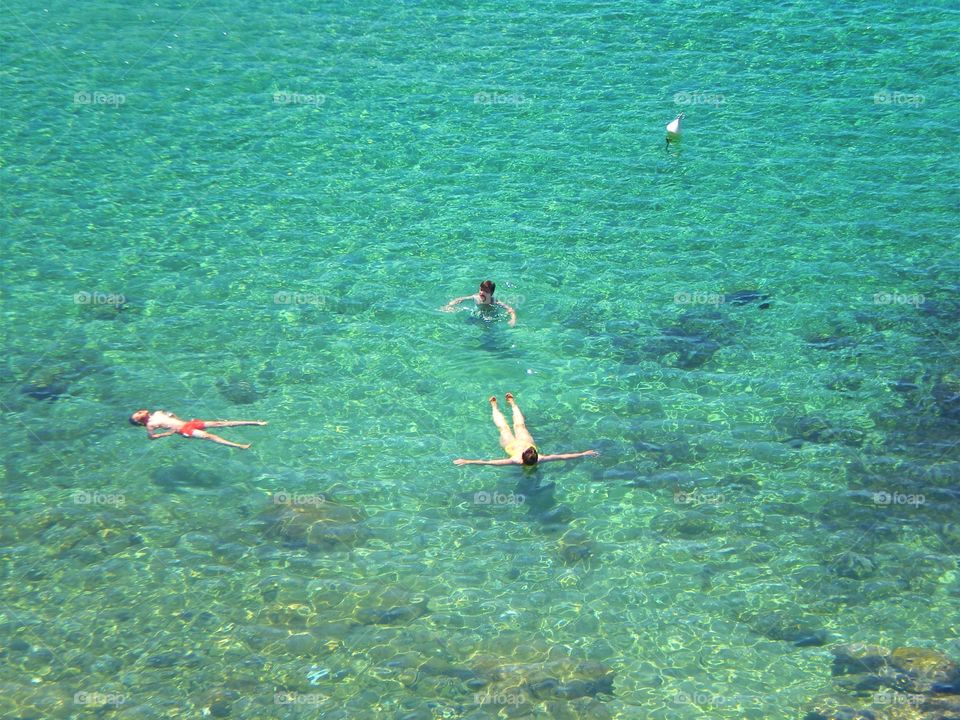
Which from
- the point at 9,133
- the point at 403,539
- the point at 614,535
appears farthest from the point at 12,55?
the point at 614,535

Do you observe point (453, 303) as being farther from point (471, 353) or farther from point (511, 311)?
point (471, 353)

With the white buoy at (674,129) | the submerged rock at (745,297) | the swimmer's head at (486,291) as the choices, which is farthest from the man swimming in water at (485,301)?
the white buoy at (674,129)

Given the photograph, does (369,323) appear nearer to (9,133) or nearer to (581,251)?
(581,251)

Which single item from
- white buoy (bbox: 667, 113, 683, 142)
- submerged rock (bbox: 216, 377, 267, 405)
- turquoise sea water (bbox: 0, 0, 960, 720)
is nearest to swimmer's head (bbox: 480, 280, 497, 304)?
turquoise sea water (bbox: 0, 0, 960, 720)

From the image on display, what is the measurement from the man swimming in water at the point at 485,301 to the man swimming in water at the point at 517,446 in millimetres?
2836

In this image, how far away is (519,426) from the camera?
19031mm

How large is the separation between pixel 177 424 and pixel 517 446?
6.39 metres

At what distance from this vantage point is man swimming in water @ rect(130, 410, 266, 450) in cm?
1920

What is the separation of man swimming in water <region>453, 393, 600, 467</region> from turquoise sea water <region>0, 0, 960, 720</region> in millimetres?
335

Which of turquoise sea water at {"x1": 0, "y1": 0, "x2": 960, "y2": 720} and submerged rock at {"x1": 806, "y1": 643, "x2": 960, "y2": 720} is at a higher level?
turquoise sea water at {"x1": 0, "y1": 0, "x2": 960, "y2": 720}

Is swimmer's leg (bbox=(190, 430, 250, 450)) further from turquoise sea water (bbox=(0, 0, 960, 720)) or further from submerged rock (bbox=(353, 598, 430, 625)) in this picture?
submerged rock (bbox=(353, 598, 430, 625))

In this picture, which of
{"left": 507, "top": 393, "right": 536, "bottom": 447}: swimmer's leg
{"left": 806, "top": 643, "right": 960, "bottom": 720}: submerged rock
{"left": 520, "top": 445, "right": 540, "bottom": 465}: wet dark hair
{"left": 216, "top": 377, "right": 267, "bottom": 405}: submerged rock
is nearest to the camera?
{"left": 806, "top": 643, "right": 960, "bottom": 720}: submerged rock

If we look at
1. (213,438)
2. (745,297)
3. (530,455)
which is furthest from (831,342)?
(213,438)

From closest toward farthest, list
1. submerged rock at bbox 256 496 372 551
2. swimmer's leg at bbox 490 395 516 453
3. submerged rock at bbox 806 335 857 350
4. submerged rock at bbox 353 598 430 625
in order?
submerged rock at bbox 353 598 430 625
submerged rock at bbox 256 496 372 551
swimmer's leg at bbox 490 395 516 453
submerged rock at bbox 806 335 857 350
